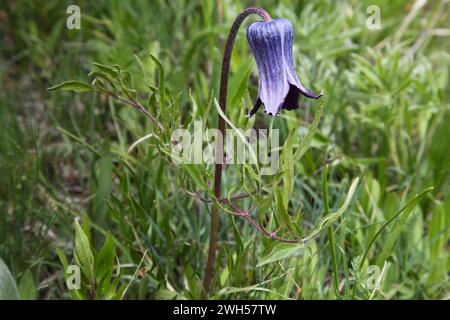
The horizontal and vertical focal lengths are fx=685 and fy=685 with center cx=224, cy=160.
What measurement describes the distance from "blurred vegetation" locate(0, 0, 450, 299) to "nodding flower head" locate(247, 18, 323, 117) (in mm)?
140

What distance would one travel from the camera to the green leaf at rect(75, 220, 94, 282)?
163cm

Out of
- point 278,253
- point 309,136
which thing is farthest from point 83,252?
point 309,136

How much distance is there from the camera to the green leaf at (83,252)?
5.36 ft

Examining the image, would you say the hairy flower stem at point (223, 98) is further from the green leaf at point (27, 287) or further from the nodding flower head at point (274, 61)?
the green leaf at point (27, 287)

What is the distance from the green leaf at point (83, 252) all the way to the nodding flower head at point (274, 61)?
50cm

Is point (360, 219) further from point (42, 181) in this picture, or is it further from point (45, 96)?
point (45, 96)

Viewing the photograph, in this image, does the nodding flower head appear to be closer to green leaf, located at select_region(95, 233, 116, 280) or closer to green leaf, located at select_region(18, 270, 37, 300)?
green leaf, located at select_region(95, 233, 116, 280)

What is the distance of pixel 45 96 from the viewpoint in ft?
9.30

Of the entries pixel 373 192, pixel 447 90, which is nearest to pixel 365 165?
pixel 373 192

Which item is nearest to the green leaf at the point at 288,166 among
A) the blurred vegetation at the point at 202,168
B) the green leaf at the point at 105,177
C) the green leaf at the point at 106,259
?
the blurred vegetation at the point at 202,168

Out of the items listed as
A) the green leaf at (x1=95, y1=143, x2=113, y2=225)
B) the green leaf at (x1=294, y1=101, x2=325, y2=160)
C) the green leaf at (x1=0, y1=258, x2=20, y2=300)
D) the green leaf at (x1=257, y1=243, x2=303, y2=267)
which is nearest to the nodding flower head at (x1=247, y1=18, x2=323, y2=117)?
the green leaf at (x1=294, y1=101, x2=325, y2=160)

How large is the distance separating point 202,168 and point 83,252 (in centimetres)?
37

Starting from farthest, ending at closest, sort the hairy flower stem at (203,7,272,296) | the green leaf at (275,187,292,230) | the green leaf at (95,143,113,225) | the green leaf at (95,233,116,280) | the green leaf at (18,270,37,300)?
1. the green leaf at (95,143,113,225)
2. the green leaf at (18,270,37,300)
3. the green leaf at (95,233,116,280)
4. the hairy flower stem at (203,7,272,296)
5. the green leaf at (275,187,292,230)
